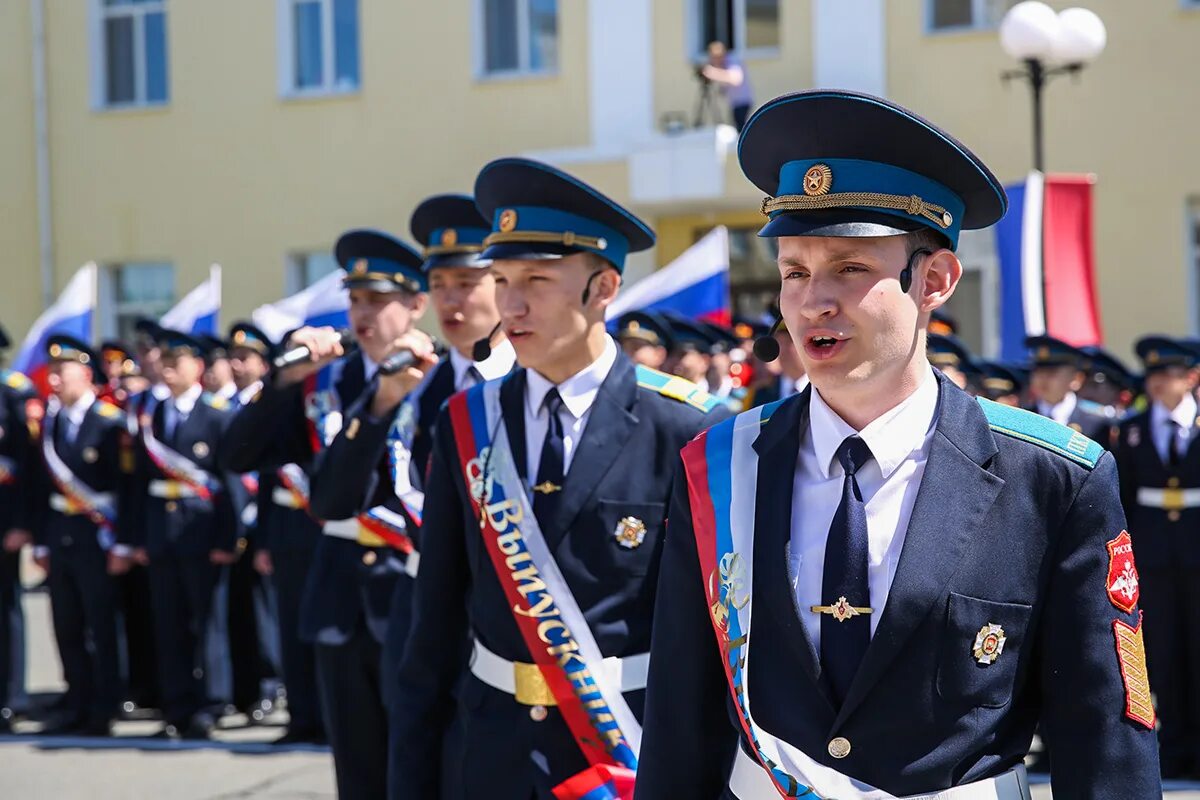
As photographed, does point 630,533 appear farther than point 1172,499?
No

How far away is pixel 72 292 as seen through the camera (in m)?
12.2

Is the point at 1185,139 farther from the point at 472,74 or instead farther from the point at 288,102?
the point at 288,102

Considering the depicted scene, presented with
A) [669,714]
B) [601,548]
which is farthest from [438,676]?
[669,714]

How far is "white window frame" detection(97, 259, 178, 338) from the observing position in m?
21.4

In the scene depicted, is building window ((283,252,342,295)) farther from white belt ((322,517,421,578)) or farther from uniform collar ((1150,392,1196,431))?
white belt ((322,517,421,578))

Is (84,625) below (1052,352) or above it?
below

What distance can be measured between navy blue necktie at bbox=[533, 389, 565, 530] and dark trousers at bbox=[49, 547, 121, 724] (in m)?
6.73

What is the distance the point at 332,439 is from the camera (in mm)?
5391

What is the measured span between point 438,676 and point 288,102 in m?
17.3

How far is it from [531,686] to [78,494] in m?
7.01

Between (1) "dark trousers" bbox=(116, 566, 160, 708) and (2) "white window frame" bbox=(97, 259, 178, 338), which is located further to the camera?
(2) "white window frame" bbox=(97, 259, 178, 338)

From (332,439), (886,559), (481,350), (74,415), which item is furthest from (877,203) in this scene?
(74,415)

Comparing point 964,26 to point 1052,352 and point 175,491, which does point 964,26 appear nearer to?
point 1052,352

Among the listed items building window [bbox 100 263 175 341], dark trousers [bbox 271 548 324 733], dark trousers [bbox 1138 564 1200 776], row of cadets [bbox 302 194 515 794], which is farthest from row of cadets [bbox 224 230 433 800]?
building window [bbox 100 263 175 341]
